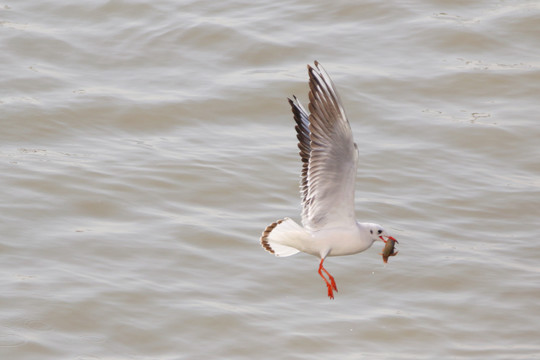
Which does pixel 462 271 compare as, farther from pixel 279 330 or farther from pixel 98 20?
pixel 98 20

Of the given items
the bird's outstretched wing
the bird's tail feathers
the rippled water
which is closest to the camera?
the bird's outstretched wing

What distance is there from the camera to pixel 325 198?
6.64m

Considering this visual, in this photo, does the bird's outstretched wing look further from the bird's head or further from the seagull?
the bird's head

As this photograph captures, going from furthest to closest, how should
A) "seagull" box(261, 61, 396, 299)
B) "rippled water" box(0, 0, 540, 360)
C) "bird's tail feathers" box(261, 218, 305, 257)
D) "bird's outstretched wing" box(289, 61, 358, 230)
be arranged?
"rippled water" box(0, 0, 540, 360), "bird's tail feathers" box(261, 218, 305, 257), "seagull" box(261, 61, 396, 299), "bird's outstretched wing" box(289, 61, 358, 230)

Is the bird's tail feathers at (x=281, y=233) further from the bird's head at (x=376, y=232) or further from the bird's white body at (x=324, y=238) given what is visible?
the bird's head at (x=376, y=232)

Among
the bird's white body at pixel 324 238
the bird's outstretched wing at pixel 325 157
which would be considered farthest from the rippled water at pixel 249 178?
the bird's outstretched wing at pixel 325 157

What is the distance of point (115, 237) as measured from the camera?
983 centimetres

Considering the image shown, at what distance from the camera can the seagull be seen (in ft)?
20.6

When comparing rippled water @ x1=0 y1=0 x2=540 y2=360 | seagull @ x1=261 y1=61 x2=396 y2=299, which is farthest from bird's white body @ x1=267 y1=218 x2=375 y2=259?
rippled water @ x1=0 y1=0 x2=540 y2=360

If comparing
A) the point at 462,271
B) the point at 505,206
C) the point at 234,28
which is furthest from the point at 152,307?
the point at 234,28

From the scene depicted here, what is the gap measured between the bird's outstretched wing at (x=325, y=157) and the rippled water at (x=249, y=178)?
2242 millimetres

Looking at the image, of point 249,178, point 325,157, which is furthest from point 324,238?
point 249,178

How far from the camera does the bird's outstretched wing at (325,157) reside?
619 centimetres

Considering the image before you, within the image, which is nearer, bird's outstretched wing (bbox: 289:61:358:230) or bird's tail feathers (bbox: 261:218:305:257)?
bird's outstretched wing (bbox: 289:61:358:230)
